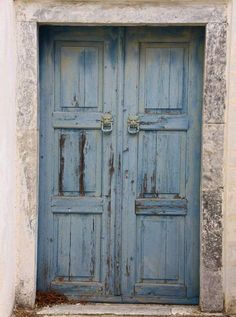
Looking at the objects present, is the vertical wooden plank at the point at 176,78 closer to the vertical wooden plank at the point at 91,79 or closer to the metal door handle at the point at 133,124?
the metal door handle at the point at 133,124

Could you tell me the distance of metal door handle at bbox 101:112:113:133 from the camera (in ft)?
17.4

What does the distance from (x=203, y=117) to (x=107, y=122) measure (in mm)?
767

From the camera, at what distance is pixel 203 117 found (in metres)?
5.11

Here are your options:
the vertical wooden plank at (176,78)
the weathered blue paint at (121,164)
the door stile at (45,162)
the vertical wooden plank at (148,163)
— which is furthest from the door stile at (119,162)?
the door stile at (45,162)

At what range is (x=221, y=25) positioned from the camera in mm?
5035

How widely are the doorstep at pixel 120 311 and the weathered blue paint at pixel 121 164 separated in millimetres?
88

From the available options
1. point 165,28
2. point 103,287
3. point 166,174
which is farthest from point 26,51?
point 103,287

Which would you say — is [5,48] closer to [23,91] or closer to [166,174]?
[23,91]

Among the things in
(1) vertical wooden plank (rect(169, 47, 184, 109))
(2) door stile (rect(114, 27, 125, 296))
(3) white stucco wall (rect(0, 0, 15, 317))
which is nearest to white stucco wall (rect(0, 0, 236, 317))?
(3) white stucco wall (rect(0, 0, 15, 317))

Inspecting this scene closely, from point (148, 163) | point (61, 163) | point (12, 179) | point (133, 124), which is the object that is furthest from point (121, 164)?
point (12, 179)

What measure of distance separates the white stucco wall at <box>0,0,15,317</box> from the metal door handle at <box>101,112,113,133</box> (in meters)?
0.73

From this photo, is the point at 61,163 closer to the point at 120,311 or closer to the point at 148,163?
the point at 148,163

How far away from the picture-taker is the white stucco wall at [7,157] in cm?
468

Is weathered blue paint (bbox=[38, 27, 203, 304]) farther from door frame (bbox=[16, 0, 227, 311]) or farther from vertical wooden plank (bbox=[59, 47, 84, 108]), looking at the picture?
door frame (bbox=[16, 0, 227, 311])
